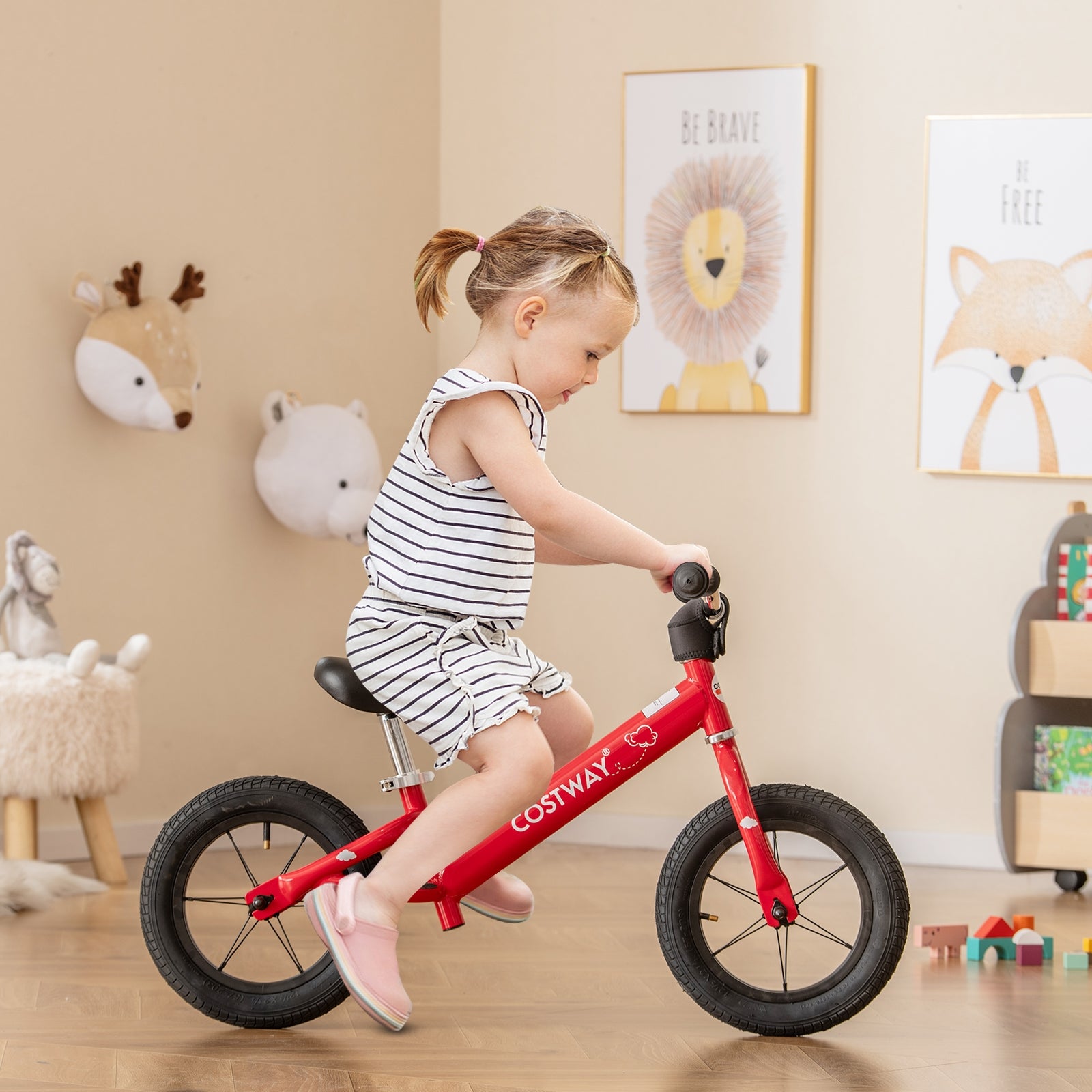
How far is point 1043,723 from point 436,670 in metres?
1.64

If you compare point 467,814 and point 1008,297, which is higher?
point 1008,297

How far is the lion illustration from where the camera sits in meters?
3.12

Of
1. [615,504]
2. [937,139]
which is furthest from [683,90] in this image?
[615,504]

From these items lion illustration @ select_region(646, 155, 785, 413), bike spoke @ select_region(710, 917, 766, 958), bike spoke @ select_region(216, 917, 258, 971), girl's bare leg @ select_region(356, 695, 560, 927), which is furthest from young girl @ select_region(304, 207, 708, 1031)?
lion illustration @ select_region(646, 155, 785, 413)

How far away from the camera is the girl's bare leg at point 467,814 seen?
1.67 metres

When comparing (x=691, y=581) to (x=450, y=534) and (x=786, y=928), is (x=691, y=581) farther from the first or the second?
(x=786, y=928)

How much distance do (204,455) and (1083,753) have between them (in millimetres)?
1895

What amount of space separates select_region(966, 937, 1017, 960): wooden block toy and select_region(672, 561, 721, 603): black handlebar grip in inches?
39.4

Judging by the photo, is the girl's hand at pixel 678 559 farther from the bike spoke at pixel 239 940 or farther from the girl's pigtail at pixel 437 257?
the bike spoke at pixel 239 940

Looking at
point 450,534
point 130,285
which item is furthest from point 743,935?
point 130,285

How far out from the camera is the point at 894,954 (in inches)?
68.5

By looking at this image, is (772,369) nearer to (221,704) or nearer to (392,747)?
(221,704)

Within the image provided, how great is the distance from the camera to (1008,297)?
3.01 metres

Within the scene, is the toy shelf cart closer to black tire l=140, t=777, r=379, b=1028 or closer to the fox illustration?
the fox illustration
